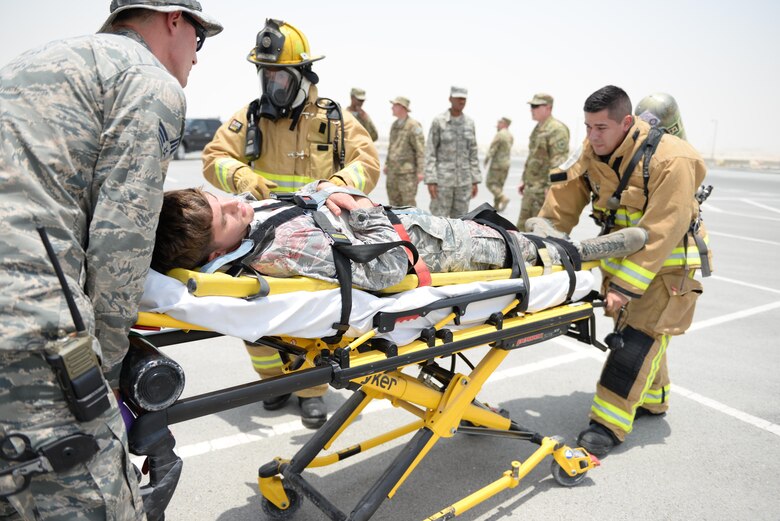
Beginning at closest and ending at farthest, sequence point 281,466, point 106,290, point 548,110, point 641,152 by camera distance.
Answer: point 106,290 < point 281,466 < point 641,152 < point 548,110

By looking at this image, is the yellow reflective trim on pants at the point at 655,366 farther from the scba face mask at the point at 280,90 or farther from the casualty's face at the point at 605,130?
the scba face mask at the point at 280,90

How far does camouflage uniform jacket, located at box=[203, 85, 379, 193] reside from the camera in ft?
12.3

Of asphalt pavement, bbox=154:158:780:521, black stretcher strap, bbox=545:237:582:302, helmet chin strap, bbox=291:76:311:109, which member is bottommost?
asphalt pavement, bbox=154:158:780:521

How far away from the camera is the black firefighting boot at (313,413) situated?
348 centimetres

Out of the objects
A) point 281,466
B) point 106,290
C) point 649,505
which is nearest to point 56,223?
point 106,290

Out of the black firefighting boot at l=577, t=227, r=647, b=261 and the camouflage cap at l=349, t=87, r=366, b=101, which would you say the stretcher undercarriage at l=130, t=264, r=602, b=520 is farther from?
the camouflage cap at l=349, t=87, r=366, b=101

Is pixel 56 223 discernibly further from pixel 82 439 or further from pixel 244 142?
pixel 244 142

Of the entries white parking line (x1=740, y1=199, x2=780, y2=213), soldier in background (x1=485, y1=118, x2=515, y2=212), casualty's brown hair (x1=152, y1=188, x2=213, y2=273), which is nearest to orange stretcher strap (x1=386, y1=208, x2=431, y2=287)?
casualty's brown hair (x1=152, y1=188, x2=213, y2=273)

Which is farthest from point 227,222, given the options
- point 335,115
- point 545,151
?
point 545,151

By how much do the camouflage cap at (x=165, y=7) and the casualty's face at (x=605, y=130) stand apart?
88.8 inches

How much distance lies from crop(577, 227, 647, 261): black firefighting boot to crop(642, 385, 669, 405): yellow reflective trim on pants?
3.77 feet

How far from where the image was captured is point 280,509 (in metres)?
2.65

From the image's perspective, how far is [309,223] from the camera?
228cm

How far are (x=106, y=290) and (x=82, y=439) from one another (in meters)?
0.37
